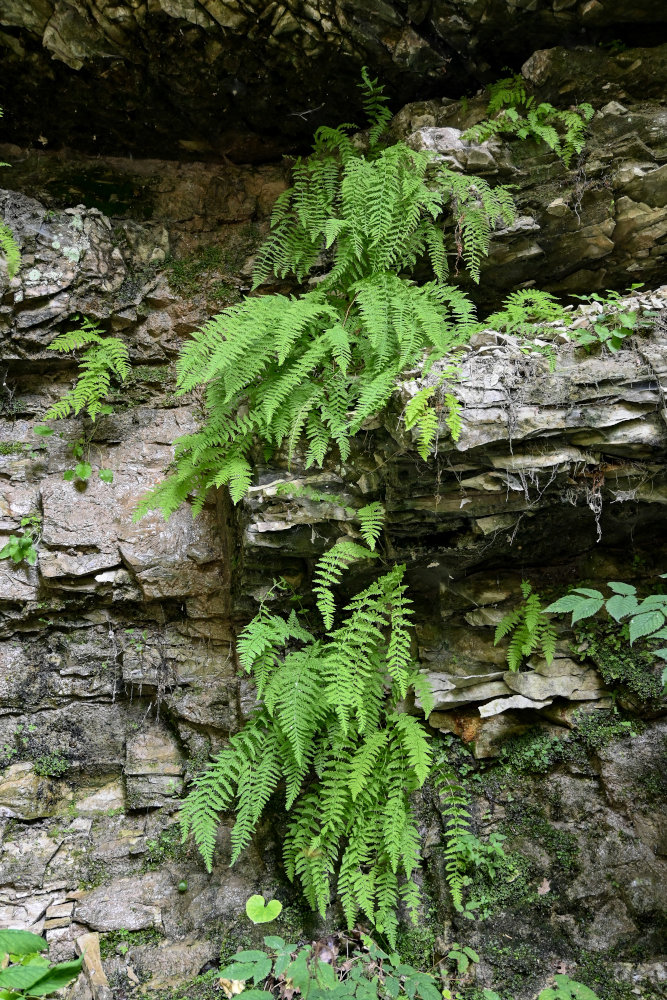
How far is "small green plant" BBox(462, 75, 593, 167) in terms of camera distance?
14.4 ft

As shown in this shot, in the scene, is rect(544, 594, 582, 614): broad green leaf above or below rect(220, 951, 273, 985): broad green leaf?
above

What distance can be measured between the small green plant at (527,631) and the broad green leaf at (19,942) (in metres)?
3.08

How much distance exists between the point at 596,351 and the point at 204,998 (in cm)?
437

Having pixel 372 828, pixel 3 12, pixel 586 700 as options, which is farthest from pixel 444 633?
pixel 3 12

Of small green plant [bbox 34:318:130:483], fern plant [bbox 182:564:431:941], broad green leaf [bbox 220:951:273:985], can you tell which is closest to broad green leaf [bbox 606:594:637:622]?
fern plant [bbox 182:564:431:941]

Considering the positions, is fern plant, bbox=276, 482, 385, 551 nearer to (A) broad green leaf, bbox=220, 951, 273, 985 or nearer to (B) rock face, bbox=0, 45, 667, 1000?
(B) rock face, bbox=0, 45, 667, 1000

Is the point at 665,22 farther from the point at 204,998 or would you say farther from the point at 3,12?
the point at 204,998

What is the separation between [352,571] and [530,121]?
3.51 metres

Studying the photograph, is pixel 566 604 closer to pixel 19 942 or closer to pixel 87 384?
pixel 19 942

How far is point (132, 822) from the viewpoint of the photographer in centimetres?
419

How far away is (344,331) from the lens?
3.78 metres

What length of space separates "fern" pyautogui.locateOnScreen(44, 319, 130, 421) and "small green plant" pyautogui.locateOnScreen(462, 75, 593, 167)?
3.08 m

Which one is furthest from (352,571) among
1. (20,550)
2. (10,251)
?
(10,251)

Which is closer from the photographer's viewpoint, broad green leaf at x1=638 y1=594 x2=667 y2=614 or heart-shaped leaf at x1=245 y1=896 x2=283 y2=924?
broad green leaf at x1=638 y1=594 x2=667 y2=614
